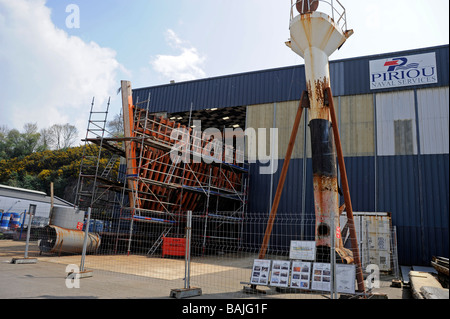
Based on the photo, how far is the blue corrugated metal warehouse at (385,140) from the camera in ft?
55.2

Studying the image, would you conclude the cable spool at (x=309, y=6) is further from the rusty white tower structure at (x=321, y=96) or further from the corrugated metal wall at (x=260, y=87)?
the corrugated metal wall at (x=260, y=87)

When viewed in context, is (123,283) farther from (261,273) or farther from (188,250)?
(261,273)

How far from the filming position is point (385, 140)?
60.0 ft

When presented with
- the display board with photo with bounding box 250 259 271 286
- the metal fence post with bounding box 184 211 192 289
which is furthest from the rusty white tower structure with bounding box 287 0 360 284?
the metal fence post with bounding box 184 211 192 289

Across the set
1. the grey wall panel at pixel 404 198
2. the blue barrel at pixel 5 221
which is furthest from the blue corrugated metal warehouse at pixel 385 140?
the blue barrel at pixel 5 221

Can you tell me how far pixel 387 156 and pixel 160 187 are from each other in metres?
13.2

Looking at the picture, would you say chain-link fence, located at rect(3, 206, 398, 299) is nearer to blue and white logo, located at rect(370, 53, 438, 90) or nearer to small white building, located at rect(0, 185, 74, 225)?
small white building, located at rect(0, 185, 74, 225)

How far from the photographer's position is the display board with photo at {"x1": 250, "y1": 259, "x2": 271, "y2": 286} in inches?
299

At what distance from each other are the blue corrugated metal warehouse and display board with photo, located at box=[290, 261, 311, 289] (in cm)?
1234

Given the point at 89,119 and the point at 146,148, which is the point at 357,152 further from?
the point at 89,119

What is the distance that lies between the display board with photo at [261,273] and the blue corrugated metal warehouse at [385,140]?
11942mm

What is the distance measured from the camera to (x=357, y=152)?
1870 centimetres

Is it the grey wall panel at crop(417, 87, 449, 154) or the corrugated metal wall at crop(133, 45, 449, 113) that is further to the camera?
the corrugated metal wall at crop(133, 45, 449, 113)
